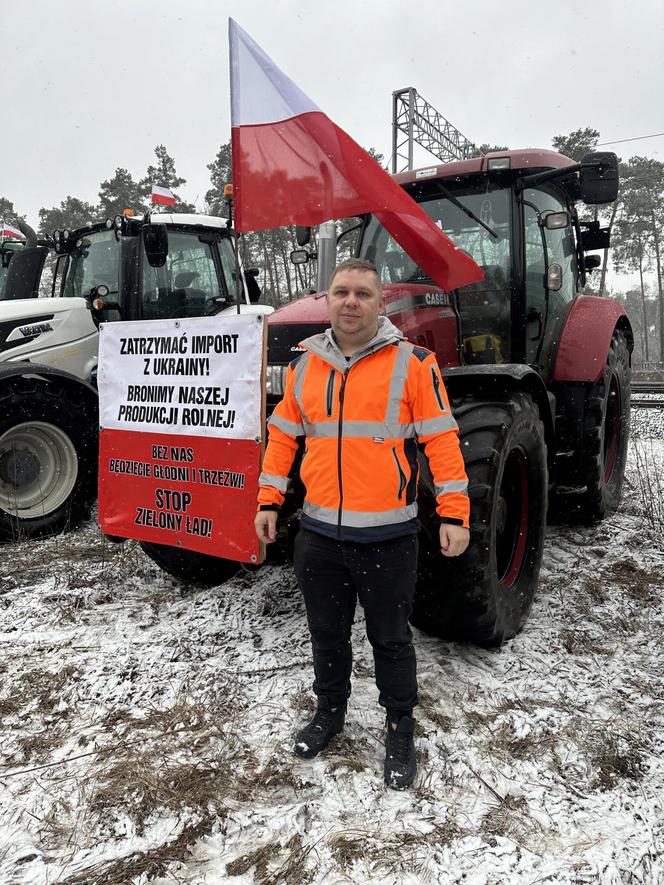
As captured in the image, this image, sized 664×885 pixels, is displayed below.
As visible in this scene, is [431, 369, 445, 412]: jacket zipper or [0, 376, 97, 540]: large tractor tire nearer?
[431, 369, 445, 412]: jacket zipper

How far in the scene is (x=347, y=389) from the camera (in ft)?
7.18

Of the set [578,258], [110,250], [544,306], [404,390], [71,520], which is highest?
[110,250]

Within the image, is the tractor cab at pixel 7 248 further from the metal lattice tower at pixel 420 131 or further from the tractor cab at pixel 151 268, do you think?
the metal lattice tower at pixel 420 131

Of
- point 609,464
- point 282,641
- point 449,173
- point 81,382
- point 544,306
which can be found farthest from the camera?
point 609,464

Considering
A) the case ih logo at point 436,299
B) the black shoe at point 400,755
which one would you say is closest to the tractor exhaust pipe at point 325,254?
the case ih logo at point 436,299

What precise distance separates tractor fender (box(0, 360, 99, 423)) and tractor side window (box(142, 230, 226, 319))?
3.29ft

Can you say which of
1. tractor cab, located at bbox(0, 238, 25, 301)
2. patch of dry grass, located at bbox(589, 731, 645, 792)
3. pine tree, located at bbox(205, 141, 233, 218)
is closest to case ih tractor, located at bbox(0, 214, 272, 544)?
tractor cab, located at bbox(0, 238, 25, 301)

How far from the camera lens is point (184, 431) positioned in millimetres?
3131

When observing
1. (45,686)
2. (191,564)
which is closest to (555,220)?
(191,564)

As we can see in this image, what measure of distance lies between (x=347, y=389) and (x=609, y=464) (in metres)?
4.22

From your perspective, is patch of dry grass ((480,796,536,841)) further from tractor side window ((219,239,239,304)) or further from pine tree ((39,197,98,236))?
pine tree ((39,197,98,236))

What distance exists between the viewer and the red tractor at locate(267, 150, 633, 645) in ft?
9.09

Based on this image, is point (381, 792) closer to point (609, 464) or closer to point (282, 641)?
point (282, 641)

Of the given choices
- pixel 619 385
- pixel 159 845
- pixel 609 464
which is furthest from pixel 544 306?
pixel 159 845
